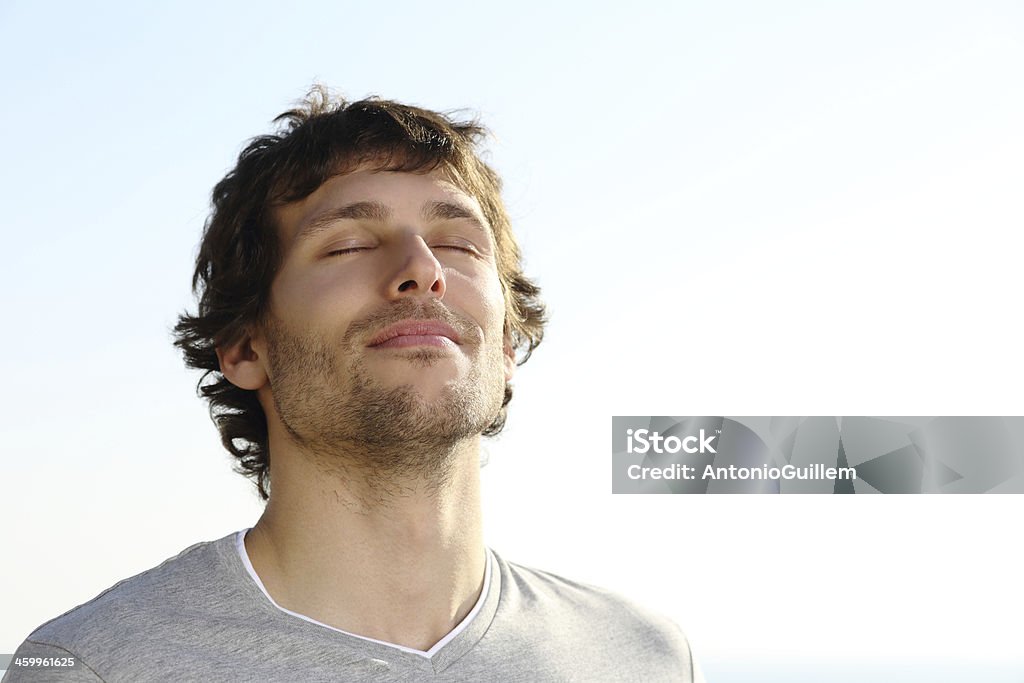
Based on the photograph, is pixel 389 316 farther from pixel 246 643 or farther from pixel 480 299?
pixel 246 643

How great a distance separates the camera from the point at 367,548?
268 centimetres

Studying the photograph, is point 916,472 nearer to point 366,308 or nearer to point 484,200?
point 484,200

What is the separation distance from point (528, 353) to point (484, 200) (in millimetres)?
820

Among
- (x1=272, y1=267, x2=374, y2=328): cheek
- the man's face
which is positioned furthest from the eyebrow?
(x1=272, y1=267, x2=374, y2=328): cheek

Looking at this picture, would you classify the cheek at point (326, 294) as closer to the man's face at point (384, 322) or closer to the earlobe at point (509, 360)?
the man's face at point (384, 322)

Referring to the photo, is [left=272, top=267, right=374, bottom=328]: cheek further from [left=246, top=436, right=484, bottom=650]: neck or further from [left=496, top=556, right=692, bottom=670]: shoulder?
[left=496, top=556, right=692, bottom=670]: shoulder

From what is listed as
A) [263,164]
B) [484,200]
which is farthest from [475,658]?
[263,164]

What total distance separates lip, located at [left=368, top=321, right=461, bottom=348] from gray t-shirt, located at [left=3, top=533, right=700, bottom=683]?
26.7 inches

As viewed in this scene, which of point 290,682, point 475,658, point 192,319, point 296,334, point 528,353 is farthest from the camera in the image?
point 528,353

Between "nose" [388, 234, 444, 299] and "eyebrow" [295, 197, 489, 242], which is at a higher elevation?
"eyebrow" [295, 197, 489, 242]

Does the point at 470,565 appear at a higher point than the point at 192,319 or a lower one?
lower

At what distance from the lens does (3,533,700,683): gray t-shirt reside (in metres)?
2.45

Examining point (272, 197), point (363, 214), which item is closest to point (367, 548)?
point (363, 214)

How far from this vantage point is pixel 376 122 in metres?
3.19
